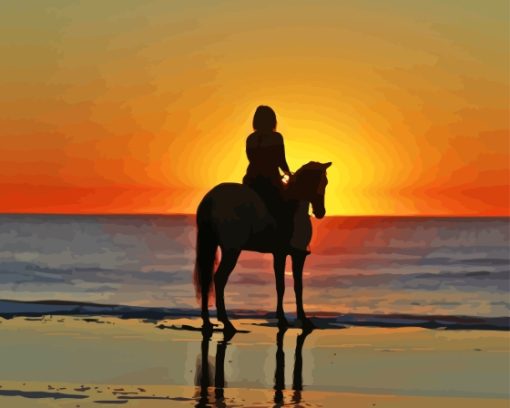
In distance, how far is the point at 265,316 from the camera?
13.8 metres

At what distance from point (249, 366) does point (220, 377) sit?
2.00ft

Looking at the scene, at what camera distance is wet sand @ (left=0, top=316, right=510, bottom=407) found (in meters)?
7.73

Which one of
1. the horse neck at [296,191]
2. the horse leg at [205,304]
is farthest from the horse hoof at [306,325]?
the horse neck at [296,191]

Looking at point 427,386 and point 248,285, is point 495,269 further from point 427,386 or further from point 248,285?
point 427,386

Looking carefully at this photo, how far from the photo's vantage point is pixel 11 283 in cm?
2111

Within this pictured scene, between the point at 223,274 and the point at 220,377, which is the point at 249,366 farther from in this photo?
the point at 223,274

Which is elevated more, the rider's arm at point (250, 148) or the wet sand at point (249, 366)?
the rider's arm at point (250, 148)

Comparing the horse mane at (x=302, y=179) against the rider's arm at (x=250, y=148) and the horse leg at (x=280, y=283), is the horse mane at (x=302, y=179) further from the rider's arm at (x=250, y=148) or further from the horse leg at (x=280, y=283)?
the horse leg at (x=280, y=283)

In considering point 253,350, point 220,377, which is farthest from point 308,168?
point 220,377

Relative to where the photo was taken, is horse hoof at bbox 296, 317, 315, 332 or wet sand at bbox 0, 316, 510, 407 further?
Answer: horse hoof at bbox 296, 317, 315, 332

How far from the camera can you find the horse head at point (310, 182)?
12328 millimetres

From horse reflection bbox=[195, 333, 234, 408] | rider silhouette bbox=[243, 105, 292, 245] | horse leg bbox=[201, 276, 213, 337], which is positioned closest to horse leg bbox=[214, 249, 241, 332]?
horse leg bbox=[201, 276, 213, 337]

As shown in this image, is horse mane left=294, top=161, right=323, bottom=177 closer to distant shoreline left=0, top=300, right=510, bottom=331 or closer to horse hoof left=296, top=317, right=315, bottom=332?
horse hoof left=296, top=317, right=315, bottom=332

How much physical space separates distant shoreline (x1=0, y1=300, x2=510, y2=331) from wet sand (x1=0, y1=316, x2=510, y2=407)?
633 mm
